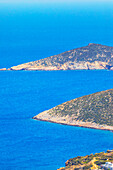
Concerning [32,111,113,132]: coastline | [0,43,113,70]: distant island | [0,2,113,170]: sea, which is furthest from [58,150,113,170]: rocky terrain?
[0,43,113,70]: distant island

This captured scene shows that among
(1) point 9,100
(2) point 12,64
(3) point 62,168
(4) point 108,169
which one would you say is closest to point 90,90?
(1) point 9,100

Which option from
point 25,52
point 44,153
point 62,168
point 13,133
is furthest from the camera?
point 25,52

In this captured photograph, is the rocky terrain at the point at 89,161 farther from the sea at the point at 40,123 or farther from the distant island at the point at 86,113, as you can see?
the distant island at the point at 86,113

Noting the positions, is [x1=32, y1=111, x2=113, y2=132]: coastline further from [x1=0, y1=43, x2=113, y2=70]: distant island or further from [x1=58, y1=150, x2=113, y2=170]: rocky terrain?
[x1=0, y1=43, x2=113, y2=70]: distant island

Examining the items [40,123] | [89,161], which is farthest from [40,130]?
[89,161]

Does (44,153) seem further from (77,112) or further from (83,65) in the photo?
(83,65)
